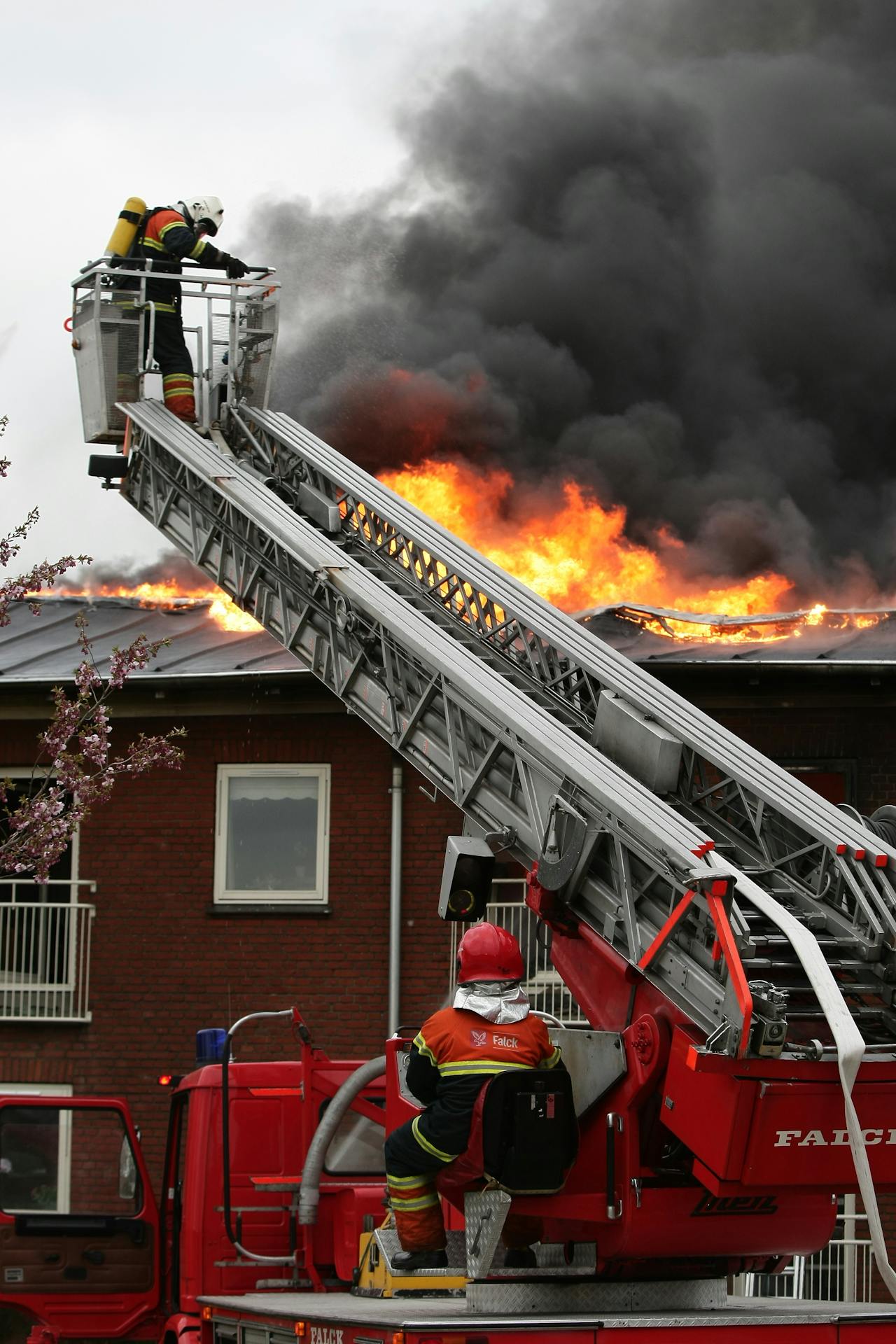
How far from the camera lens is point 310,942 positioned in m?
15.1

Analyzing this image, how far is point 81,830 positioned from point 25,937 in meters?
1.09

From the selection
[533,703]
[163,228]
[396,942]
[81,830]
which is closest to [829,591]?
[396,942]

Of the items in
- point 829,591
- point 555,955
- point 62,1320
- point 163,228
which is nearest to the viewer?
point 555,955

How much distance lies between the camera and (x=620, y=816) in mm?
6348

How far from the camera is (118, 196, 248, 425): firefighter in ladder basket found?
10.9 m

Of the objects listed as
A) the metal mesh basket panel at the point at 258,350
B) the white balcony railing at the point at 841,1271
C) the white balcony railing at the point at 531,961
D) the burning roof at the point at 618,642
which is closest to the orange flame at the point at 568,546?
the burning roof at the point at 618,642

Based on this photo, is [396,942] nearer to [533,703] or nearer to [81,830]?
[81,830]

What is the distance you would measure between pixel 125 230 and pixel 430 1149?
7.20 m

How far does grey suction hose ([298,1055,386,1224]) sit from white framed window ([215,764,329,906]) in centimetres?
750

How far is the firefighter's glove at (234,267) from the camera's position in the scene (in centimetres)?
1115

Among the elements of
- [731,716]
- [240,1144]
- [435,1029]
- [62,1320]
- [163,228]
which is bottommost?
[62,1320]

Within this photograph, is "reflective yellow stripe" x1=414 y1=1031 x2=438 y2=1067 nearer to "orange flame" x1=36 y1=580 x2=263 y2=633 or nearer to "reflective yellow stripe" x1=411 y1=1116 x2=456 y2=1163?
"reflective yellow stripe" x1=411 y1=1116 x2=456 y2=1163

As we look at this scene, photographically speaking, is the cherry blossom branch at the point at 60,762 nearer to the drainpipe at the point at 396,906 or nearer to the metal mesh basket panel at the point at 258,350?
the metal mesh basket panel at the point at 258,350

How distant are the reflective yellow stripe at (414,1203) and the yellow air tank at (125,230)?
7.06 metres
